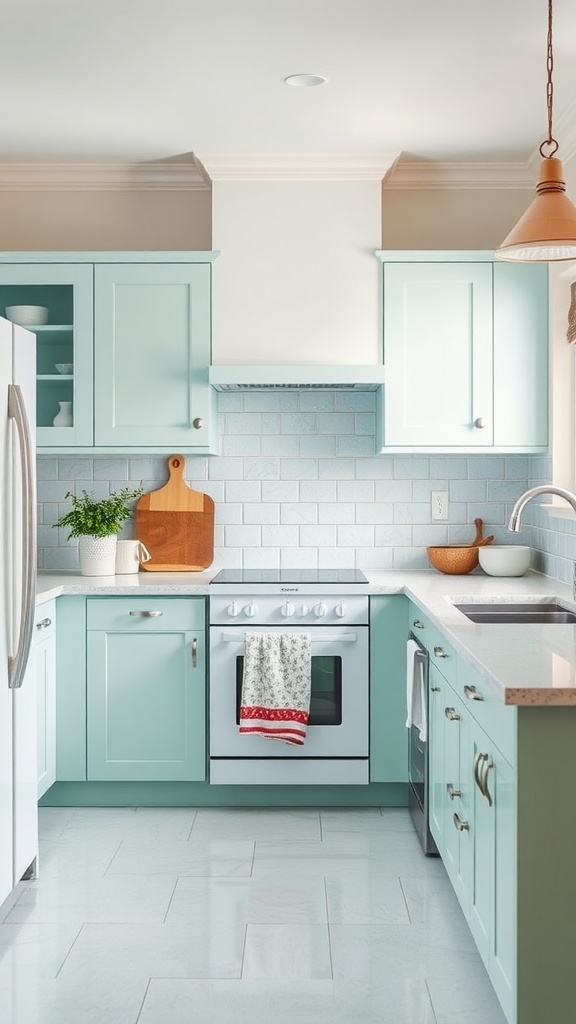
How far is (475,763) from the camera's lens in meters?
2.41

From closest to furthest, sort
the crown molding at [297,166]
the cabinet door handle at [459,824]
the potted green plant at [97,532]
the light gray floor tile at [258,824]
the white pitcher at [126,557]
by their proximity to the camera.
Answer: the cabinet door handle at [459,824] → the light gray floor tile at [258,824] → the crown molding at [297,166] → the potted green plant at [97,532] → the white pitcher at [126,557]

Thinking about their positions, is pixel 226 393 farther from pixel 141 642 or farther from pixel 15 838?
pixel 15 838

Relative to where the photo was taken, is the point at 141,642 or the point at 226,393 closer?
the point at 141,642

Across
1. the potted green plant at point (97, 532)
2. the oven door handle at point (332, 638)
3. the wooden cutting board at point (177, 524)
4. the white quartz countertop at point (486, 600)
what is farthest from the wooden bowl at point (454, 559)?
the potted green plant at point (97, 532)

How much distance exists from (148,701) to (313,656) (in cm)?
68

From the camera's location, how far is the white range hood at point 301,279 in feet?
13.3

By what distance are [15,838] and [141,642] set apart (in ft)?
3.53

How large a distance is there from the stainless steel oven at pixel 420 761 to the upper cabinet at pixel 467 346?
962mm

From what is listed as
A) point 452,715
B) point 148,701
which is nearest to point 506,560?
point 452,715

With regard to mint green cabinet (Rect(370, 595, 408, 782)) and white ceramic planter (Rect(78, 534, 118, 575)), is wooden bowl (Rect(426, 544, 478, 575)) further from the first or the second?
white ceramic planter (Rect(78, 534, 118, 575))

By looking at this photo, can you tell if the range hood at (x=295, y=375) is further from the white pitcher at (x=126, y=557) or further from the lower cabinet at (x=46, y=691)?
the lower cabinet at (x=46, y=691)

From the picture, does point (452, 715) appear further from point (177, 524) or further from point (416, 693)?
point (177, 524)

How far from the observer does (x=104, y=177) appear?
4340 millimetres

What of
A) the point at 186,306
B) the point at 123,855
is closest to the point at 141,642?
the point at 123,855
